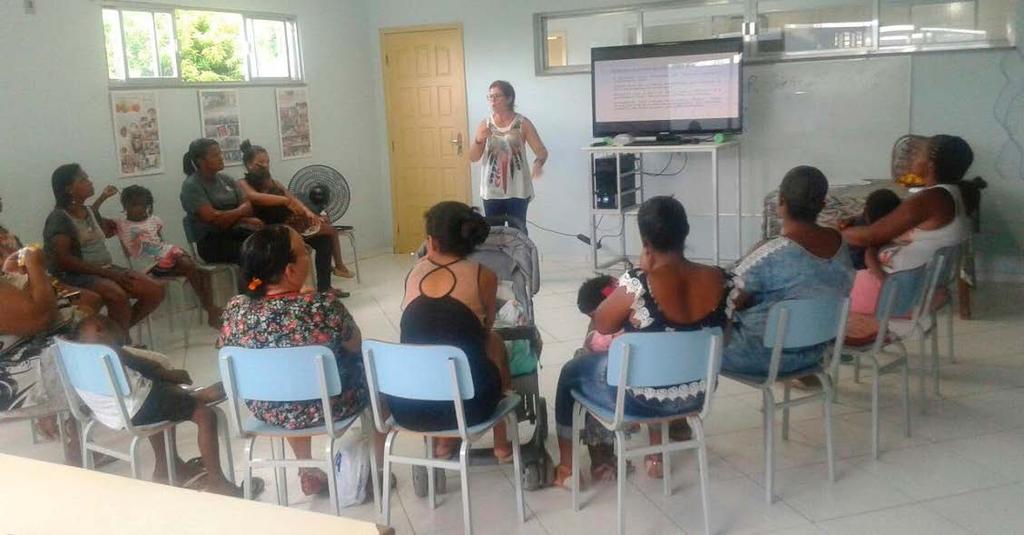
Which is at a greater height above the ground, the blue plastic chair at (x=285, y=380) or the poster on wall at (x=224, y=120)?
the poster on wall at (x=224, y=120)

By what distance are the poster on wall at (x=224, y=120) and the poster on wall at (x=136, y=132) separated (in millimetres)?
416

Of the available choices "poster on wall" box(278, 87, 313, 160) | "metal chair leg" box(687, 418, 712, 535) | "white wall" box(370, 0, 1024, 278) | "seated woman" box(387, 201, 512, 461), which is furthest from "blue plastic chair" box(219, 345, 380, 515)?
"white wall" box(370, 0, 1024, 278)

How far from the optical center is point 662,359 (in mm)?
2584

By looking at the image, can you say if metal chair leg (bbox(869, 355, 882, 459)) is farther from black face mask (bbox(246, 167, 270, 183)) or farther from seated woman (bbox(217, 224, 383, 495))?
black face mask (bbox(246, 167, 270, 183))

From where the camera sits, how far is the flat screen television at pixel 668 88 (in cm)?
628

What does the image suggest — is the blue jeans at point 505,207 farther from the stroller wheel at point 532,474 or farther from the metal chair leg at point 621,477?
the metal chair leg at point 621,477

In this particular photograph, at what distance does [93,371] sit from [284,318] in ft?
2.02

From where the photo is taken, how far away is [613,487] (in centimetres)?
319

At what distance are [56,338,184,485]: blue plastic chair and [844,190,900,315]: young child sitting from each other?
2.70 meters

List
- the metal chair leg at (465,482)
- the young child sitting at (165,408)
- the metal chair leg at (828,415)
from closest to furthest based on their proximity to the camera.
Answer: the metal chair leg at (465,482)
the young child sitting at (165,408)
the metal chair leg at (828,415)

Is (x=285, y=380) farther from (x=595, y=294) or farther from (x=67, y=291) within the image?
(x=67, y=291)

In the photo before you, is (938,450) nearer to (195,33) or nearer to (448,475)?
(448,475)

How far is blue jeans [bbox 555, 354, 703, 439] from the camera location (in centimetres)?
273

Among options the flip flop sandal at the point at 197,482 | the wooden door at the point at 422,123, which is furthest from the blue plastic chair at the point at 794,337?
the wooden door at the point at 422,123
